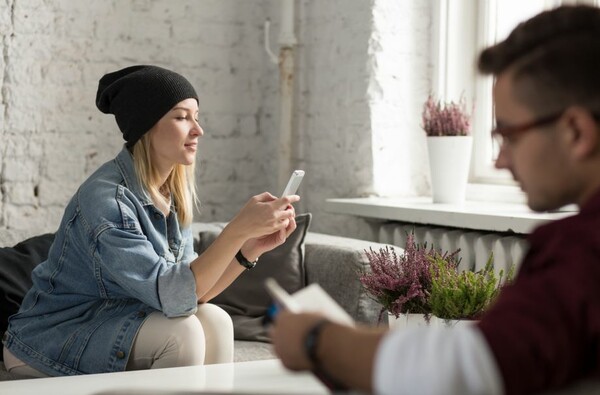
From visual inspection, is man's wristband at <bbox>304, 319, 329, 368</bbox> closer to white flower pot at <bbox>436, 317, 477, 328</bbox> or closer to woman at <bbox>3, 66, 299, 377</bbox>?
white flower pot at <bbox>436, 317, 477, 328</bbox>

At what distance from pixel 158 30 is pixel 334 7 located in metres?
0.81

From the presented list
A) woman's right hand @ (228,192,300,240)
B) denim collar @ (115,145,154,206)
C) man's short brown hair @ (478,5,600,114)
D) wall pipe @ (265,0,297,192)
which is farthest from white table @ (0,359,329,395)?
wall pipe @ (265,0,297,192)

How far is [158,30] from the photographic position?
14.7 ft

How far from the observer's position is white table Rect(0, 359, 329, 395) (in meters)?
1.95

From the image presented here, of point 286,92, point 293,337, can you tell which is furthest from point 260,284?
point 293,337

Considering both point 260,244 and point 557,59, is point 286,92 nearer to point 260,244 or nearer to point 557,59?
point 260,244

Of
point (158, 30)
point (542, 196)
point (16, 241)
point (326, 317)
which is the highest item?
point (158, 30)

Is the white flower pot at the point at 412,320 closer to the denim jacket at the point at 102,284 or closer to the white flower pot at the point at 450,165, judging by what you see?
the denim jacket at the point at 102,284

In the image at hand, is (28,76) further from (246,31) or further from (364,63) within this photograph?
(364,63)

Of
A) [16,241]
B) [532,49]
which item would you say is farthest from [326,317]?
[16,241]

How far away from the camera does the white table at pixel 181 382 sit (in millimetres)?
1953

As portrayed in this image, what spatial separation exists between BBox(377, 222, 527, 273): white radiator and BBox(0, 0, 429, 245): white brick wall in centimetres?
26

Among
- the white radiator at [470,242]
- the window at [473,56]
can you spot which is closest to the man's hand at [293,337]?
the white radiator at [470,242]

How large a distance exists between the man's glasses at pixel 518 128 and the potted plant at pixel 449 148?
2.68m
